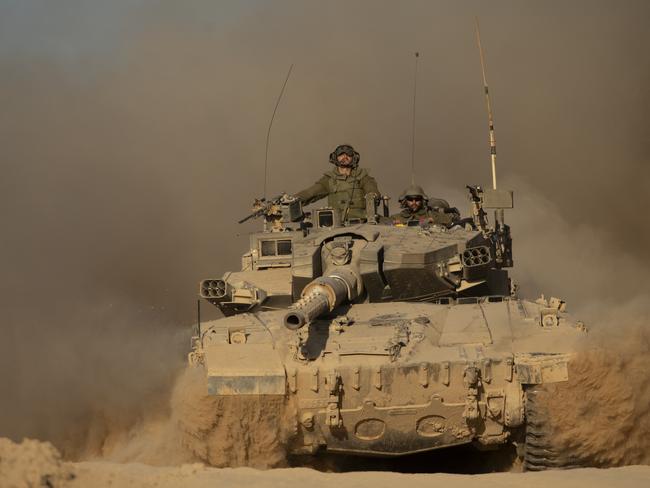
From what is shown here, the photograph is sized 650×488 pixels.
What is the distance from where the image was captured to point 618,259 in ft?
101

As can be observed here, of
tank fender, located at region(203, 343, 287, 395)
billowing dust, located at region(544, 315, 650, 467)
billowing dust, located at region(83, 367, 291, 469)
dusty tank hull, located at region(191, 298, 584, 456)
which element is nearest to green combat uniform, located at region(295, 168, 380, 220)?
dusty tank hull, located at region(191, 298, 584, 456)

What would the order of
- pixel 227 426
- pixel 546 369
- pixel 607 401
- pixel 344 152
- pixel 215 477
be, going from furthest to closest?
pixel 344 152 → pixel 227 426 → pixel 607 401 → pixel 546 369 → pixel 215 477

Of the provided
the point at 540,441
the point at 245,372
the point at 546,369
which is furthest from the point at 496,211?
the point at 245,372

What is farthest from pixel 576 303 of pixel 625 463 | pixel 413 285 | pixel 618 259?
pixel 625 463

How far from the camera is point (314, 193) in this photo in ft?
68.4

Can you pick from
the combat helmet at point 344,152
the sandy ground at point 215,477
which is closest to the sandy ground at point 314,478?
the sandy ground at point 215,477

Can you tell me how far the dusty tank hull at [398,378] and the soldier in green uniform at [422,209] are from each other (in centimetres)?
445

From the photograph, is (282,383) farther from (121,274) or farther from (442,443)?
(121,274)

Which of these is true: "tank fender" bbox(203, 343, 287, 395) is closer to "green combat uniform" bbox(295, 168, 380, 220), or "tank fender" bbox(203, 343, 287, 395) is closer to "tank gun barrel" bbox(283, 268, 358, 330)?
"tank gun barrel" bbox(283, 268, 358, 330)

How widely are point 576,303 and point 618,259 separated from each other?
10.9 feet

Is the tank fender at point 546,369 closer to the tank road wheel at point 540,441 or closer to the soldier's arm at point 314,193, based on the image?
the tank road wheel at point 540,441

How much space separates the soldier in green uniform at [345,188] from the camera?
20.7 metres

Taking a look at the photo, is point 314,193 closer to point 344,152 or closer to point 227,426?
point 344,152

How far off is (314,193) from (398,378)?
6.90m
